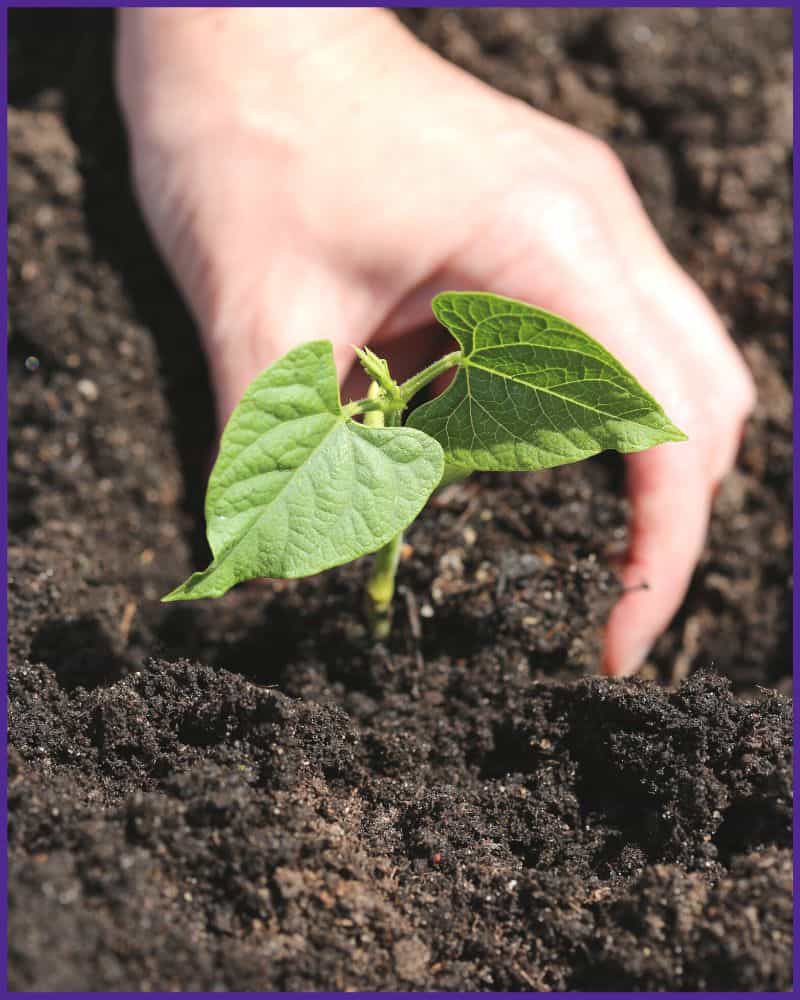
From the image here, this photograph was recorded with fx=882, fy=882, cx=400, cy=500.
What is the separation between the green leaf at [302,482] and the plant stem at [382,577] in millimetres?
112

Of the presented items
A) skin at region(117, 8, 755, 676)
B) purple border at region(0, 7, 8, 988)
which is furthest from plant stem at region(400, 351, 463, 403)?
purple border at region(0, 7, 8, 988)

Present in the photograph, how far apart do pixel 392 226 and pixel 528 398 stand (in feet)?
2.29

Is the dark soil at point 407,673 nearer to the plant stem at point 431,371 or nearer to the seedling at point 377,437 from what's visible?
the seedling at point 377,437

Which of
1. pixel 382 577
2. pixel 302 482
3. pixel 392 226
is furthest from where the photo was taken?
pixel 392 226

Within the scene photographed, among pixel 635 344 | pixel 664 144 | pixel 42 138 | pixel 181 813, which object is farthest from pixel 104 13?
pixel 181 813

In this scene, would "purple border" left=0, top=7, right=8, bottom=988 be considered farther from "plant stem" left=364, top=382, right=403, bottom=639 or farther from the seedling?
"plant stem" left=364, top=382, right=403, bottom=639

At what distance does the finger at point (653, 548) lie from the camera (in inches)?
62.7

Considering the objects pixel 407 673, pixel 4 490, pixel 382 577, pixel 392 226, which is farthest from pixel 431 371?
pixel 4 490

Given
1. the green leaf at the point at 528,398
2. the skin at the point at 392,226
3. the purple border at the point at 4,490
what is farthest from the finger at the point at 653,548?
the purple border at the point at 4,490

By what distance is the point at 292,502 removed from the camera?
3.21 ft

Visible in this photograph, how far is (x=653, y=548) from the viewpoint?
1.60 meters

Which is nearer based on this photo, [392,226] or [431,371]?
[431,371]

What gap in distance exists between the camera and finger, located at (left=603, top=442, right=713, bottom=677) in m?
1.59

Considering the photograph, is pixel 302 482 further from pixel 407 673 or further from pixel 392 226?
pixel 392 226
